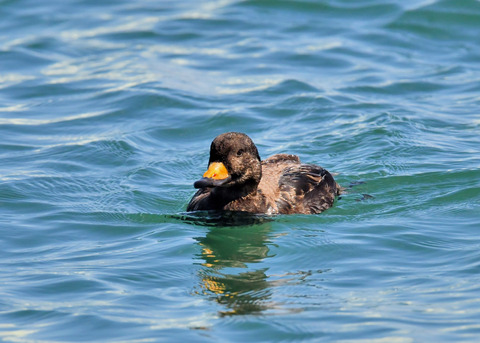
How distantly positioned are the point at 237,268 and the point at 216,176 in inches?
53.1

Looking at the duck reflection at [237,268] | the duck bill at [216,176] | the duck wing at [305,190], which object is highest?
the duck bill at [216,176]

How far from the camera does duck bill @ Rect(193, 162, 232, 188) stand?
28.3ft

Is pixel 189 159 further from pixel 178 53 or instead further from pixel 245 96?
pixel 178 53

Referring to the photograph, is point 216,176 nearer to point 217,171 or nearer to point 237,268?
point 217,171

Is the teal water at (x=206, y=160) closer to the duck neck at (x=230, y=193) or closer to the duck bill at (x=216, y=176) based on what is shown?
the duck neck at (x=230, y=193)

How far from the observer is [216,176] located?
8727mm

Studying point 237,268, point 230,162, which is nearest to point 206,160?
point 230,162

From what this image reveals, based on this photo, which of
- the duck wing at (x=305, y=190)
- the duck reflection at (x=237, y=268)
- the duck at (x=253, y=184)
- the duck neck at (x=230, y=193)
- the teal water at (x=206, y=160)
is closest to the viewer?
the teal water at (x=206, y=160)

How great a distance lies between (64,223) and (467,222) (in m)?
4.74

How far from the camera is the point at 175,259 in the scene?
26.5ft

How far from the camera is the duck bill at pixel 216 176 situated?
8.62 meters

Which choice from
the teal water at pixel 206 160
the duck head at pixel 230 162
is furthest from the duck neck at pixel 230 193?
the teal water at pixel 206 160

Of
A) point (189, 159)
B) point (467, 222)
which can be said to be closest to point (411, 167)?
point (467, 222)

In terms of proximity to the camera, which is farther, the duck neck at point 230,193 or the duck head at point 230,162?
the duck neck at point 230,193
